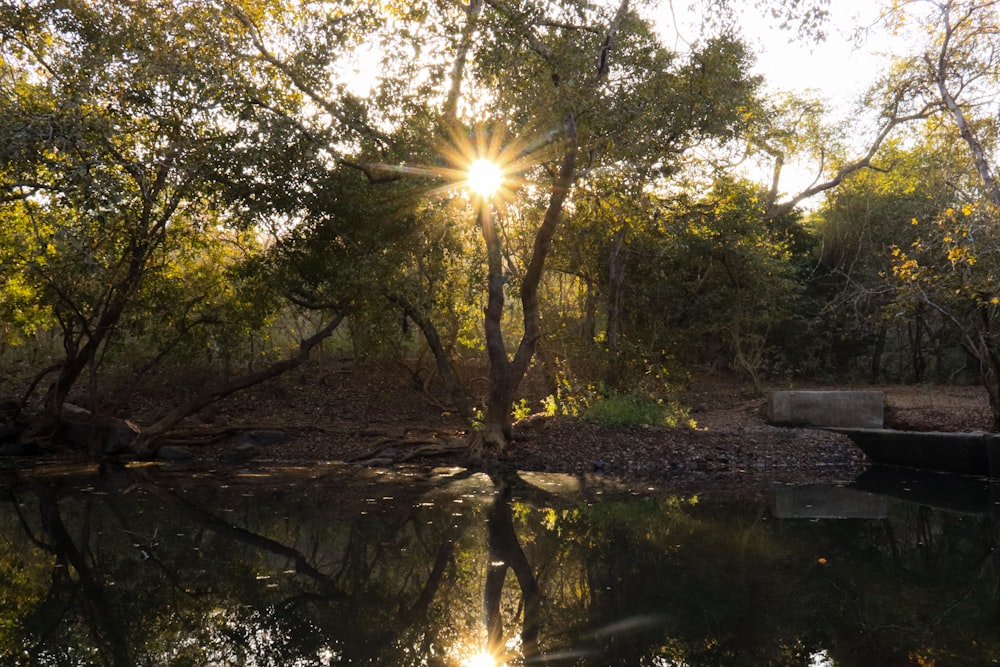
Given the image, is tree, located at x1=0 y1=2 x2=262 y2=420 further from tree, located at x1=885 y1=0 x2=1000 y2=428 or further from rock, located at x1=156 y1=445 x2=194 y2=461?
tree, located at x1=885 y1=0 x2=1000 y2=428

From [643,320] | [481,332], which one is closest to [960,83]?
[643,320]

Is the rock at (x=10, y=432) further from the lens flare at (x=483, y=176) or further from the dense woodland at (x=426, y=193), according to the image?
the lens flare at (x=483, y=176)

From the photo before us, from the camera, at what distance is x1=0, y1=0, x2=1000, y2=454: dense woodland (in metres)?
12.4

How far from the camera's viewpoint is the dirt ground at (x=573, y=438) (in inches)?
606

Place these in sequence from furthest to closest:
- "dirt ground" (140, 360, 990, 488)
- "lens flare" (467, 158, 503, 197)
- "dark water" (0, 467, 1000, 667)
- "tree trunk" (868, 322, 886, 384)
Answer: "tree trunk" (868, 322, 886, 384) < "dirt ground" (140, 360, 990, 488) < "lens flare" (467, 158, 503, 197) < "dark water" (0, 467, 1000, 667)

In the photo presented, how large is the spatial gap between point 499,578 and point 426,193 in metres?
9.54

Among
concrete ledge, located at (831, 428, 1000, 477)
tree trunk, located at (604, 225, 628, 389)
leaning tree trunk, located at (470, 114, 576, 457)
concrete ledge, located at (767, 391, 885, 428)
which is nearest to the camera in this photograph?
concrete ledge, located at (831, 428, 1000, 477)

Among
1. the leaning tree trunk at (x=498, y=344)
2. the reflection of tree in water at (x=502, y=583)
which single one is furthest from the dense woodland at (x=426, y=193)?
the reflection of tree in water at (x=502, y=583)

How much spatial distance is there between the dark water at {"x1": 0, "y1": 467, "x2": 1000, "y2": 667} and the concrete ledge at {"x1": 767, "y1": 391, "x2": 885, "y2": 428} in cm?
505

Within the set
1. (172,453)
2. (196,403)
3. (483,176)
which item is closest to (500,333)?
(483,176)

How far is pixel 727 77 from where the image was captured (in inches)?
522

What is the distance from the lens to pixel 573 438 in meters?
16.2

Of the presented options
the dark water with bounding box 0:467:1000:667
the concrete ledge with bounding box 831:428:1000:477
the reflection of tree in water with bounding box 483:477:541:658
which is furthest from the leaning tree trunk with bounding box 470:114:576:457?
the concrete ledge with bounding box 831:428:1000:477

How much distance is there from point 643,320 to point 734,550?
13653mm
